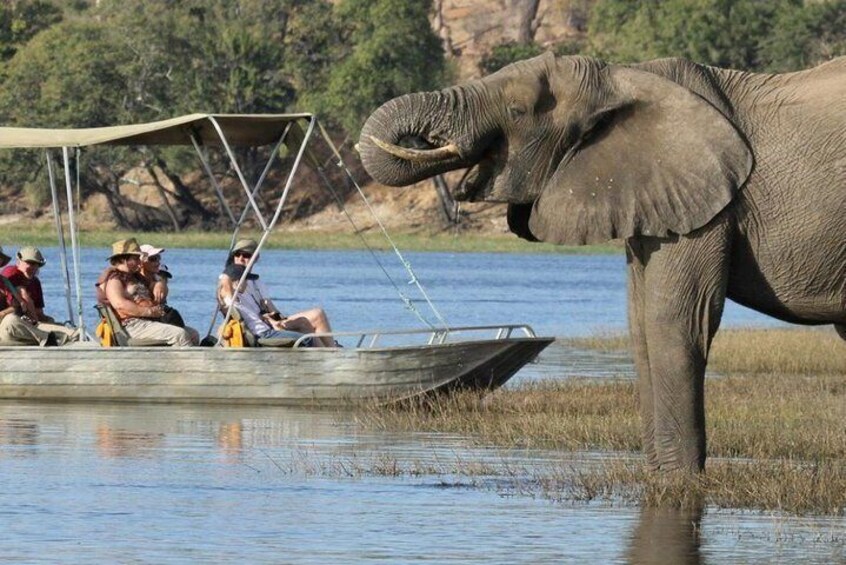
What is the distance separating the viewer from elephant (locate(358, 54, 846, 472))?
38.8 feet

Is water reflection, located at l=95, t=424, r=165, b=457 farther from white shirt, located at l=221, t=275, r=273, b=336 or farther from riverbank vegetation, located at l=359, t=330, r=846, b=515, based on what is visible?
white shirt, located at l=221, t=275, r=273, b=336

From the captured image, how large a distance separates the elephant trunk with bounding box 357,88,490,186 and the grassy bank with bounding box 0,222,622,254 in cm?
5258

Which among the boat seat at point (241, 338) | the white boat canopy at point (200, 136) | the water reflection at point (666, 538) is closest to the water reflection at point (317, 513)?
the water reflection at point (666, 538)

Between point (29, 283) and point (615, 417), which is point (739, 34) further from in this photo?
point (615, 417)

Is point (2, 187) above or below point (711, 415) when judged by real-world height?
below

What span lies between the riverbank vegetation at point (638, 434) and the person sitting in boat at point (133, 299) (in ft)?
6.78

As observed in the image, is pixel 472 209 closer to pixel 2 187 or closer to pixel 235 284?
pixel 2 187

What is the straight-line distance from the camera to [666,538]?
11.3 meters

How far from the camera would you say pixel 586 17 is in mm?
103750

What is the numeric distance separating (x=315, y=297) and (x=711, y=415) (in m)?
24.0

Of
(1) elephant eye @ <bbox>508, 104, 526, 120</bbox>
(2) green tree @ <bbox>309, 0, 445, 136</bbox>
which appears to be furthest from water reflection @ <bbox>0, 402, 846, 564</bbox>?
(2) green tree @ <bbox>309, 0, 445, 136</bbox>

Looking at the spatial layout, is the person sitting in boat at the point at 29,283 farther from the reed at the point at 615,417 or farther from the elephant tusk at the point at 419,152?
the elephant tusk at the point at 419,152

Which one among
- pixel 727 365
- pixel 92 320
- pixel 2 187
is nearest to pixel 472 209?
pixel 2 187

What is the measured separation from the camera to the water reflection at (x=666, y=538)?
10.7 meters
